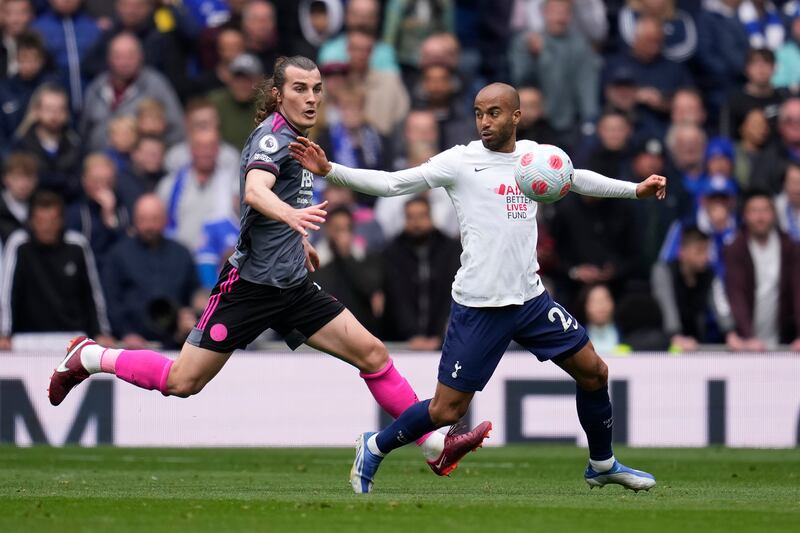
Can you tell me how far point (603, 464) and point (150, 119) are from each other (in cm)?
888

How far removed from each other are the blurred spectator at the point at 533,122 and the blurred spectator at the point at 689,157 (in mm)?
1474

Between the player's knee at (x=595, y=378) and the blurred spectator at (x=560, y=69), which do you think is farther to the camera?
the blurred spectator at (x=560, y=69)

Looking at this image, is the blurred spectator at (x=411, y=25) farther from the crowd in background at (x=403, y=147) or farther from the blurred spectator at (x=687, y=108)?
the blurred spectator at (x=687, y=108)

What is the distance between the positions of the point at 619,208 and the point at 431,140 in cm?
217

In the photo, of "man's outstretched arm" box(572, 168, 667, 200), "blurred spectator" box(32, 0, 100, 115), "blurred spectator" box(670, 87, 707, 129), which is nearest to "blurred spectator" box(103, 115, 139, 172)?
"blurred spectator" box(32, 0, 100, 115)

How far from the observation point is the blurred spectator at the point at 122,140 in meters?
17.6

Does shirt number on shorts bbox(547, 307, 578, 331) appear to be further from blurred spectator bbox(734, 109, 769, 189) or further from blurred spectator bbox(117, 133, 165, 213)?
blurred spectator bbox(734, 109, 769, 189)

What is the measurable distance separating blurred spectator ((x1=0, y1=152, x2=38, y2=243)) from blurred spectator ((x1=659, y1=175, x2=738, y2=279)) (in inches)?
267

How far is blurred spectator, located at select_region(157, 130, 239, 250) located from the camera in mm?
A: 16969

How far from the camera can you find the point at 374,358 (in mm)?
10352

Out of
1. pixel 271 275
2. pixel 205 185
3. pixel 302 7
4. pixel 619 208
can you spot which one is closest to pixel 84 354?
pixel 271 275

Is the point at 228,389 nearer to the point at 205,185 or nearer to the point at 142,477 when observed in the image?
the point at 205,185

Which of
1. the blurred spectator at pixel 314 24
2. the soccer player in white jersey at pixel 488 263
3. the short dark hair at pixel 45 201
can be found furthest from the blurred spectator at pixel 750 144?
the soccer player in white jersey at pixel 488 263

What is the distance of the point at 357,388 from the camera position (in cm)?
1563
